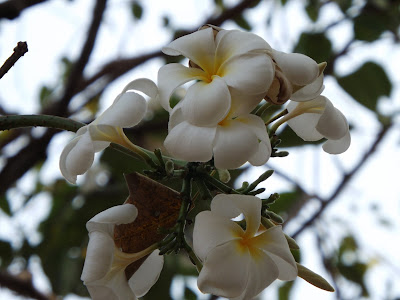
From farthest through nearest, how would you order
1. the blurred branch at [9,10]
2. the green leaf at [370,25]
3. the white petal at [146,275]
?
the green leaf at [370,25] < the blurred branch at [9,10] < the white petal at [146,275]

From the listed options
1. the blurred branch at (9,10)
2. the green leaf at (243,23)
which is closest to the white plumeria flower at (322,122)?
the blurred branch at (9,10)

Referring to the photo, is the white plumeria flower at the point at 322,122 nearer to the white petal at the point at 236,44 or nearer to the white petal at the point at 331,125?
the white petal at the point at 331,125

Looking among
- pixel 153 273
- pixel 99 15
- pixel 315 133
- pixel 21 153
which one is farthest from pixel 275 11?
pixel 153 273

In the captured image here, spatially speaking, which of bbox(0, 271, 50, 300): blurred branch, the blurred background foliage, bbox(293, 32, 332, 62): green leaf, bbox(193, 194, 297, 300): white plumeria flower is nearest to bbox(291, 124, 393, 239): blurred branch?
the blurred background foliage

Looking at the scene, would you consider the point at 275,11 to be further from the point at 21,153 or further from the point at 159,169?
the point at 159,169

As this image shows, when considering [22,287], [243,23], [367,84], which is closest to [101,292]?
[22,287]

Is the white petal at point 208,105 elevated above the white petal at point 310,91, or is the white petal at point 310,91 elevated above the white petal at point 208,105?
the white petal at point 208,105
